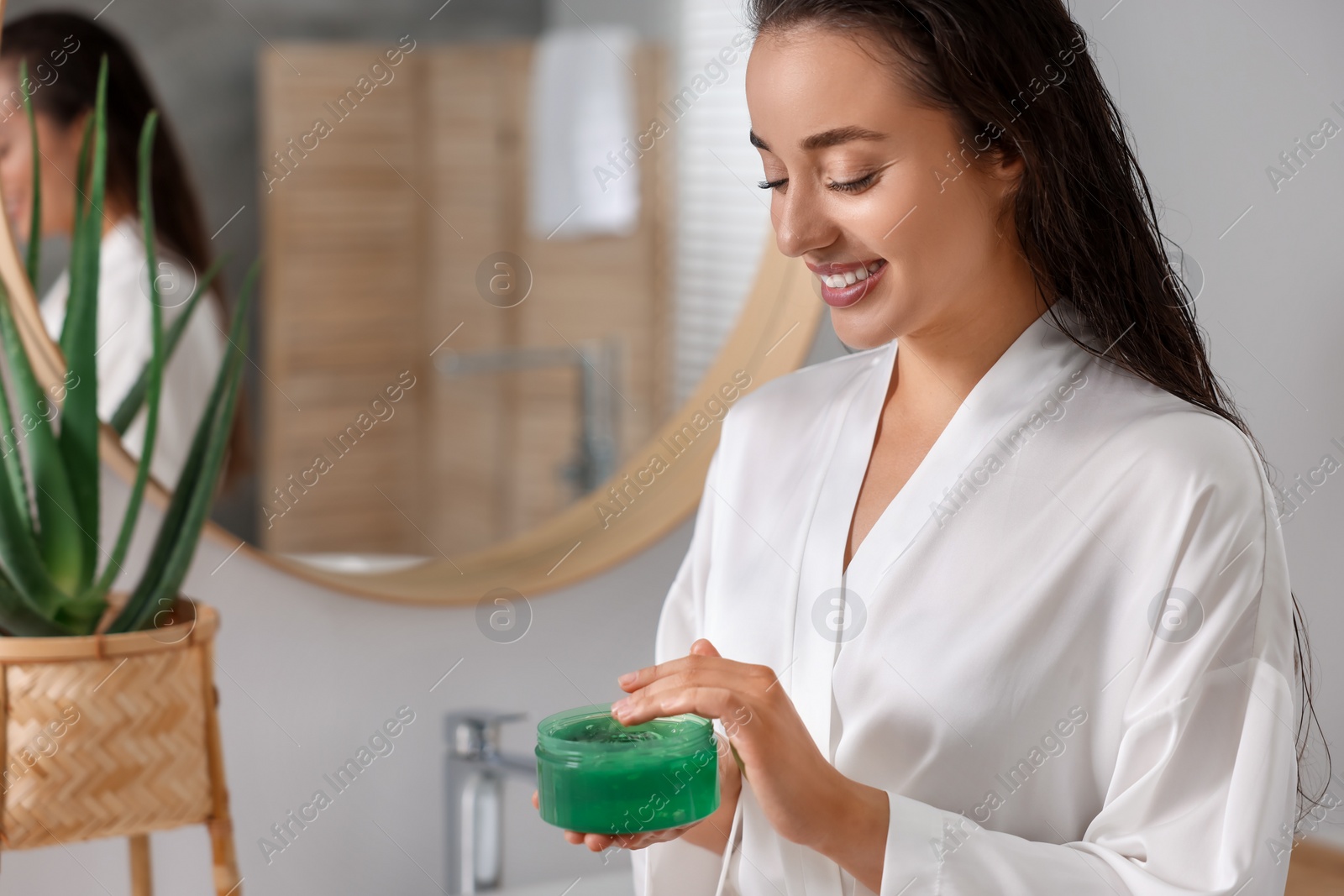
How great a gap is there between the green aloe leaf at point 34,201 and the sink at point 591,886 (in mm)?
658

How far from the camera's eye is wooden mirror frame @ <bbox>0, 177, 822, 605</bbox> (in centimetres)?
111

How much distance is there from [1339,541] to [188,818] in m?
1.25

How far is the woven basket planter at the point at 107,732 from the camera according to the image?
79cm

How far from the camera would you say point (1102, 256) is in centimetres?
79

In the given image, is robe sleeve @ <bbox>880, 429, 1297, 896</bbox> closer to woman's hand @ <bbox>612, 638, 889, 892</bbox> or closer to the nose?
woman's hand @ <bbox>612, 638, 889, 892</bbox>

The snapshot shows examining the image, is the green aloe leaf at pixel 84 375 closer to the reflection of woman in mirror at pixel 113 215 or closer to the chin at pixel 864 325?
the reflection of woman in mirror at pixel 113 215

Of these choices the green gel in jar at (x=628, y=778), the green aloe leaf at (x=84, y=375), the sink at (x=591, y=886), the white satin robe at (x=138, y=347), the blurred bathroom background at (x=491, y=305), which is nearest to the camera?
the green gel in jar at (x=628, y=778)

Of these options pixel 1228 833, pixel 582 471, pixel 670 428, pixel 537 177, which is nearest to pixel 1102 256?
pixel 1228 833

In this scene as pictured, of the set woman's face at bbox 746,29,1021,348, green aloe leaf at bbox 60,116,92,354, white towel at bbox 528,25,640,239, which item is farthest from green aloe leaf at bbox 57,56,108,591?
white towel at bbox 528,25,640,239

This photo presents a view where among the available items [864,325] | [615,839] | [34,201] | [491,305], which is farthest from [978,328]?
[491,305]

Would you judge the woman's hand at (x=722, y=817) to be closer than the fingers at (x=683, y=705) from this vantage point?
No

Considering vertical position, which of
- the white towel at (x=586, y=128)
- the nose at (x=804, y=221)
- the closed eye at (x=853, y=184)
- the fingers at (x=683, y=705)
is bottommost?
the fingers at (x=683, y=705)

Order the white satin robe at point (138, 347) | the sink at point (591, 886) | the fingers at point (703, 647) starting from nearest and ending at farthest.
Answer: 1. the fingers at point (703, 647)
2. the white satin robe at point (138, 347)
3. the sink at point (591, 886)

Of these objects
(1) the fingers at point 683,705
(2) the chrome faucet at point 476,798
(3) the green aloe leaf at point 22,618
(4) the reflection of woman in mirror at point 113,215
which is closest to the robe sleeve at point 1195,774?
(1) the fingers at point 683,705
